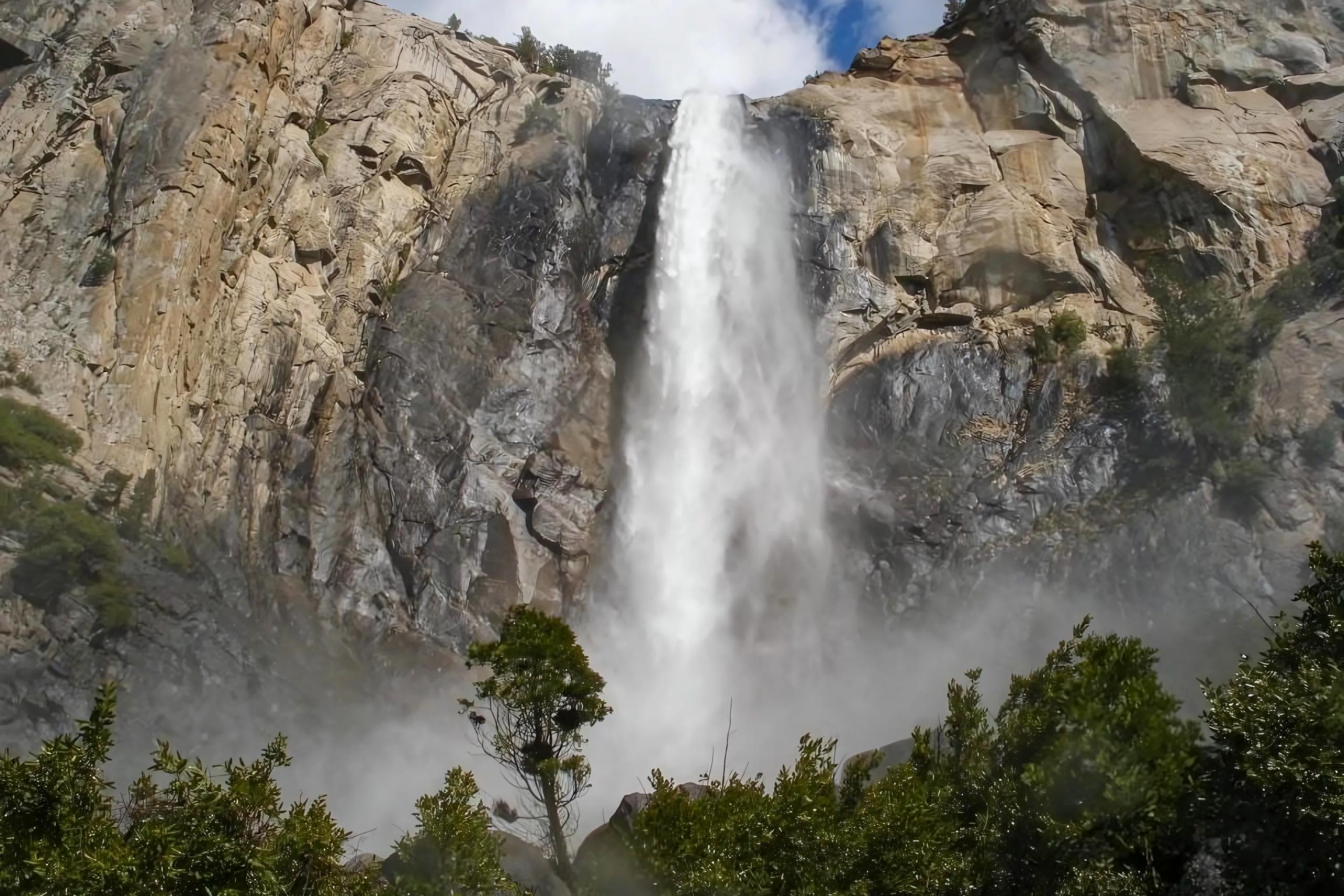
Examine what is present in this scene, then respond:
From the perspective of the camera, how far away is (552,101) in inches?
1491

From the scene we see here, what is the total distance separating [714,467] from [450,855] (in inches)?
805

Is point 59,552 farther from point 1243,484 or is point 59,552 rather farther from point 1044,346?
point 1243,484

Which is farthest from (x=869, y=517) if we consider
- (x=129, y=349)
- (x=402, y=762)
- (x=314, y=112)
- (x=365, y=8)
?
(x=365, y=8)

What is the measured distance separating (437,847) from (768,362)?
891 inches

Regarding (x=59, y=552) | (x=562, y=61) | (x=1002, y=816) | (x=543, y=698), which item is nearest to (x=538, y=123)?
(x=562, y=61)

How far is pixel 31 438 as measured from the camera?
915 inches

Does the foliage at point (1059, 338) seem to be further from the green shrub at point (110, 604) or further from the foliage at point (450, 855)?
the green shrub at point (110, 604)

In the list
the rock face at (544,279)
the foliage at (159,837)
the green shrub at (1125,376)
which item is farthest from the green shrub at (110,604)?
the green shrub at (1125,376)

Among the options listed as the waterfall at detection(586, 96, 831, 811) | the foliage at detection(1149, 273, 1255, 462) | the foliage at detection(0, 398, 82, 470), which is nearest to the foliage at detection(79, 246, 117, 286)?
the foliage at detection(0, 398, 82, 470)

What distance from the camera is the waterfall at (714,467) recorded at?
2734 centimetres

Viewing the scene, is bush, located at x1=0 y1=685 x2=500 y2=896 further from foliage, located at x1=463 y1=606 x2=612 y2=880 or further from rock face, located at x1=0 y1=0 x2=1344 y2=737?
rock face, located at x1=0 y1=0 x2=1344 y2=737

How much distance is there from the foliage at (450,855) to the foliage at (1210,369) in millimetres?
21569

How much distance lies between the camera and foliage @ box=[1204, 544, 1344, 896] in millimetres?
9461

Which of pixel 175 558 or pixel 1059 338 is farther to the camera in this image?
pixel 1059 338
